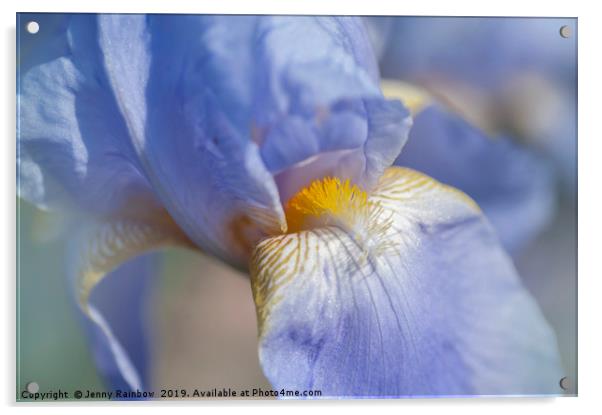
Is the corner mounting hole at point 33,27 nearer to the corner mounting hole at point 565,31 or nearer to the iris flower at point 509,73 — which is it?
the iris flower at point 509,73

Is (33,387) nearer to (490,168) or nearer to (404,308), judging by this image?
(404,308)

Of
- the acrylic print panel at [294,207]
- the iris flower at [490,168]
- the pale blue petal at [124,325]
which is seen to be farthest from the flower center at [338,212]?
the pale blue petal at [124,325]

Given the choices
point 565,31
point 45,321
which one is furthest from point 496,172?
point 45,321

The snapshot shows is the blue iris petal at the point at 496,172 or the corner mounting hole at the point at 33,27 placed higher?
the corner mounting hole at the point at 33,27

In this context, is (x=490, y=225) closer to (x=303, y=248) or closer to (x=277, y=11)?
(x=303, y=248)

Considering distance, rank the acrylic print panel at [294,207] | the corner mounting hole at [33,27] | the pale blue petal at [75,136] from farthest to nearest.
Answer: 1. the corner mounting hole at [33,27]
2. the pale blue petal at [75,136]
3. the acrylic print panel at [294,207]

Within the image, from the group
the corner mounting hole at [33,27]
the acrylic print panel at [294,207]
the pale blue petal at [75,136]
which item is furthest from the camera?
the corner mounting hole at [33,27]

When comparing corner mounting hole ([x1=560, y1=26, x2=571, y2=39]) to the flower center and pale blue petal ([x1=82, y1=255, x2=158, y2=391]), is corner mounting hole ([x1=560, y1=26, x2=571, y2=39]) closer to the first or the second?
the flower center

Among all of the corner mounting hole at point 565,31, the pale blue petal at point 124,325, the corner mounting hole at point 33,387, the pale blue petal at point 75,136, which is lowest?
the corner mounting hole at point 33,387
